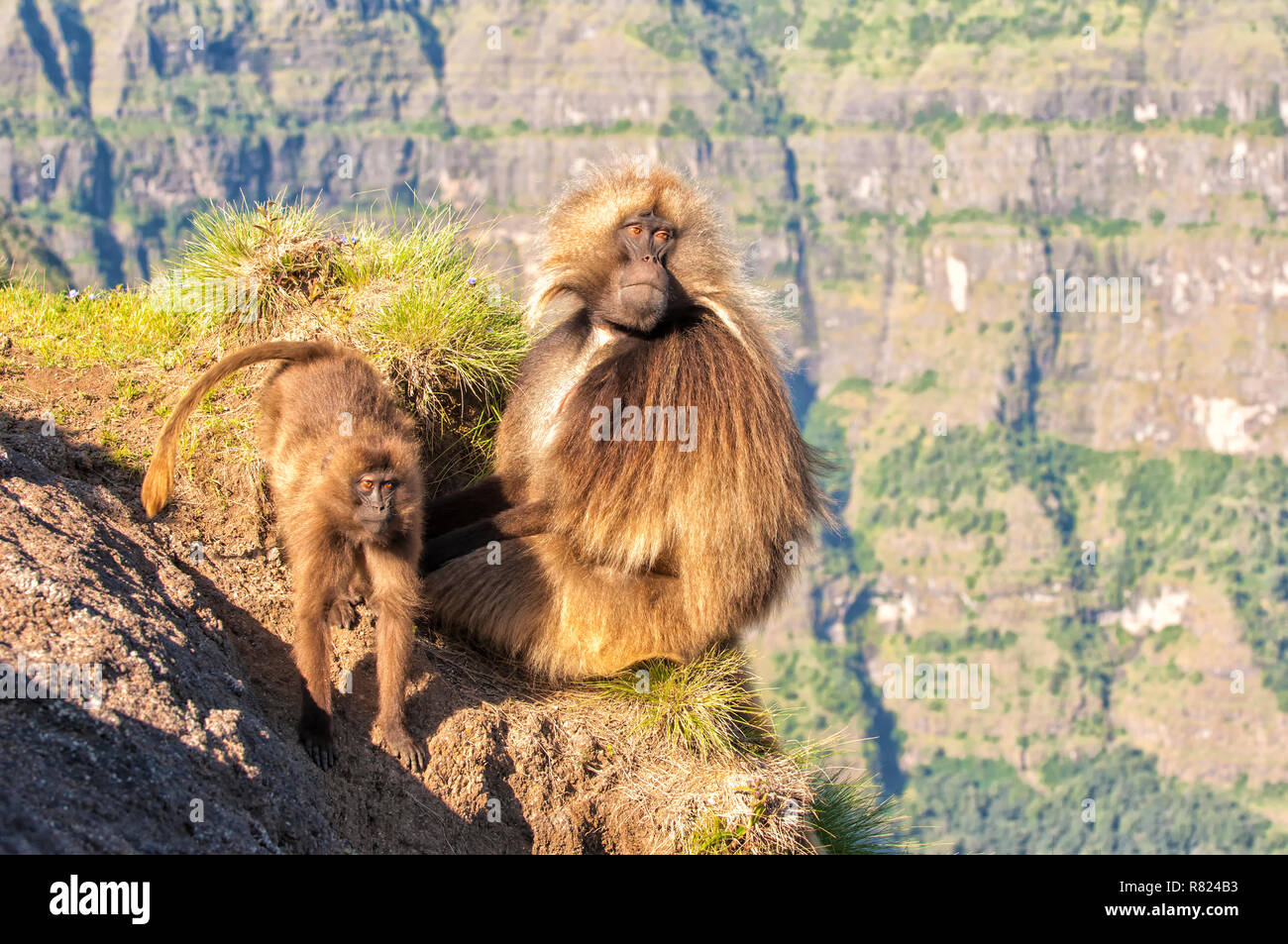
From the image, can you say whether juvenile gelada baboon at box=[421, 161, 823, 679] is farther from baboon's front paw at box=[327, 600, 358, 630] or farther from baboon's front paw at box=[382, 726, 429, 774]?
baboon's front paw at box=[382, 726, 429, 774]

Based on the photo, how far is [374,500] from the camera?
217 inches

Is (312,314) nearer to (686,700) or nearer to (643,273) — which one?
(643,273)

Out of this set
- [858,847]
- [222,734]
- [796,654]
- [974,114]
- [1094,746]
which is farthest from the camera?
[974,114]

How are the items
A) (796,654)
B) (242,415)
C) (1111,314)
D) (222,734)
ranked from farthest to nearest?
(1111,314) → (796,654) → (242,415) → (222,734)

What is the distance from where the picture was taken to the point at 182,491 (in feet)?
22.0

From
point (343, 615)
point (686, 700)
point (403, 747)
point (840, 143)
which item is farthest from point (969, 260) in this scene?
point (403, 747)

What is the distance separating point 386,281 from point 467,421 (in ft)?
3.47

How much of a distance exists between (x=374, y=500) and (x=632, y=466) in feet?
4.65

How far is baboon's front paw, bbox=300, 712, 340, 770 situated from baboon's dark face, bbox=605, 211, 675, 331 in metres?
2.55

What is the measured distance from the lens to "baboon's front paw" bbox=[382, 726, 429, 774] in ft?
19.1

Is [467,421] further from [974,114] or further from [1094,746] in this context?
[974,114]

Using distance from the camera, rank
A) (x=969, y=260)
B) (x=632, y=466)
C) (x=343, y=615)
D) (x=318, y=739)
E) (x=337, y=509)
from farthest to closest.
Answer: (x=969, y=260) < (x=343, y=615) < (x=632, y=466) < (x=337, y=509) < (x=318, y=739)

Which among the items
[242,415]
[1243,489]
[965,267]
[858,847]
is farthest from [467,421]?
[965,267]

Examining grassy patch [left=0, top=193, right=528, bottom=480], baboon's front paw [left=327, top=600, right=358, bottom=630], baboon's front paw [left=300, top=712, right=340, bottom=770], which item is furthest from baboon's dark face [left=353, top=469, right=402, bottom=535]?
grassy patch [left=0, top=193, right=528, bottom=480]
